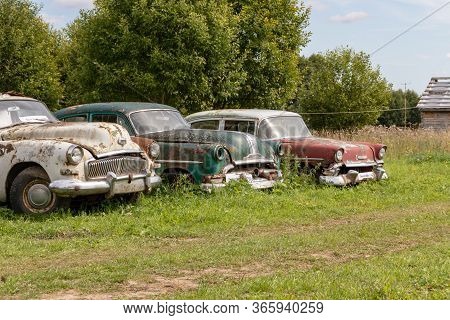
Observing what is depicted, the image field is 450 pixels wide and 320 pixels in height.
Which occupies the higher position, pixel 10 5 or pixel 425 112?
pixel 10 5

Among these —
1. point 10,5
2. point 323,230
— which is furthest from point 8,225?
point 10,5

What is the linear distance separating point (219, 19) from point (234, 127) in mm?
7685

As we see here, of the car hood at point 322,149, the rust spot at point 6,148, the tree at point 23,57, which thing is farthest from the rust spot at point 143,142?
the tree at point 23,57

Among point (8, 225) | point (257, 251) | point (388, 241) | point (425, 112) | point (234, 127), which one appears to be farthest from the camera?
point (425, 112)

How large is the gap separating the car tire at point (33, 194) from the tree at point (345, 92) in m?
26.8

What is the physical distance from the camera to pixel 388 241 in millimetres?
8109

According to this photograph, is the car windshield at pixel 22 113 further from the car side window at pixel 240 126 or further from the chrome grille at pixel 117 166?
the car side window at pixel 240 126

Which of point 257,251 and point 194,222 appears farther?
point 194,222

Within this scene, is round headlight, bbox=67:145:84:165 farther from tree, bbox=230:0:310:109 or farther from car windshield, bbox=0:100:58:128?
tree, bbox=230:0:310:109

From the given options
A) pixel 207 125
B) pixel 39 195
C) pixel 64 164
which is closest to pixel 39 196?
pixel 39 195

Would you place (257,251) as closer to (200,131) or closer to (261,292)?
(261,292)

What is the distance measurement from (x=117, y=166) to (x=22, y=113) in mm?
2030

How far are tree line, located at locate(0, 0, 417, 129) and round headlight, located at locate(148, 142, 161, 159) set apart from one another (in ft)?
26.3
